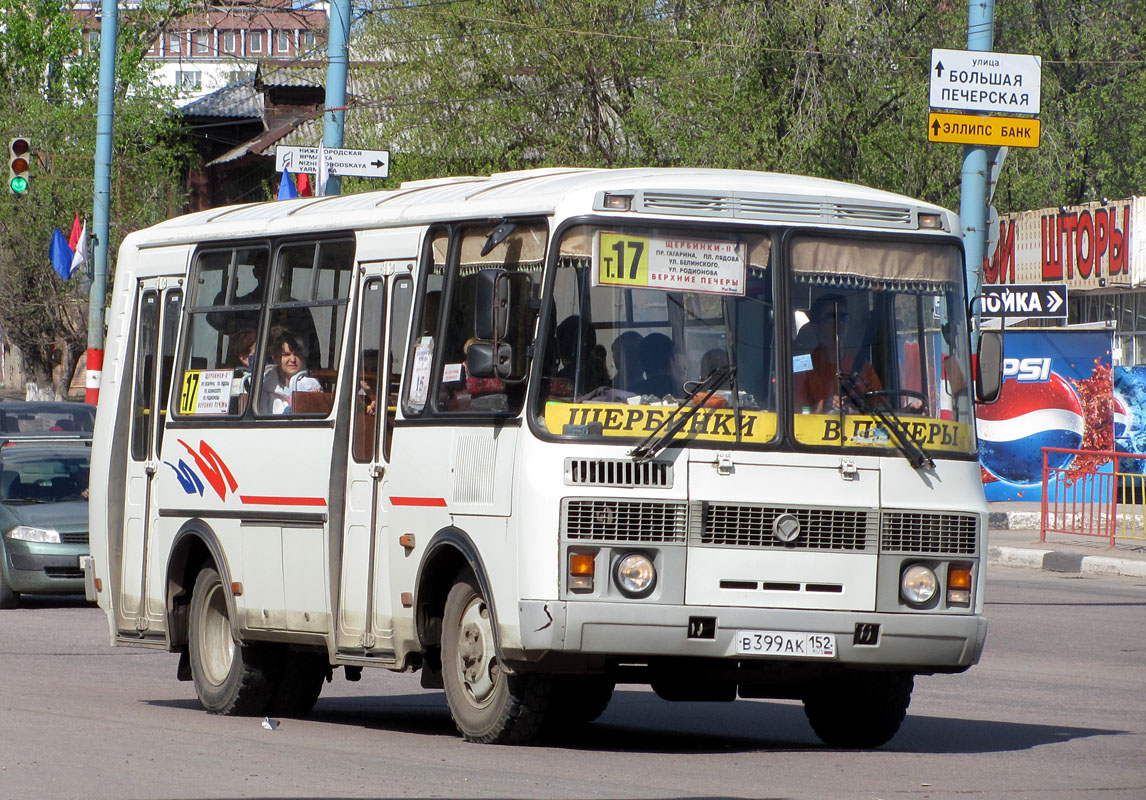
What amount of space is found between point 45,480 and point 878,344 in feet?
40.9

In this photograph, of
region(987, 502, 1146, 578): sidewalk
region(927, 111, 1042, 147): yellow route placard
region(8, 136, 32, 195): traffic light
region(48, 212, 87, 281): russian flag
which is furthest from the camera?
region(48, 212, 87, 281): russian flag

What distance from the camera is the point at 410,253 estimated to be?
9.93 metres

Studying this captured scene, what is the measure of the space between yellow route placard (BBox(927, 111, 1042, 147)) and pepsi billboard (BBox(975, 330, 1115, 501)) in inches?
350

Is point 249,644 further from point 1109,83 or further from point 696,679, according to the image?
point 1109,83

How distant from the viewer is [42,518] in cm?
1877

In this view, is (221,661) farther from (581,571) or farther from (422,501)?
(581,571)

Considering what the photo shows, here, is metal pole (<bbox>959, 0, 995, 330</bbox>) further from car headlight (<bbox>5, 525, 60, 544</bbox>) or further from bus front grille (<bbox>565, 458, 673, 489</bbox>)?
bus front grille (<bbox>565, 458, 673, 489</bbox>)

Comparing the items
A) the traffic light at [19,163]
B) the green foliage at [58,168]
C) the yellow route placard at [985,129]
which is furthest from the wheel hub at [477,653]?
the green foliage at [58,168]

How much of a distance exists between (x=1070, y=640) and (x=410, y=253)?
25.0 feet

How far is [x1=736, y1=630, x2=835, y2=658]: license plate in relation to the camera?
28.5ft

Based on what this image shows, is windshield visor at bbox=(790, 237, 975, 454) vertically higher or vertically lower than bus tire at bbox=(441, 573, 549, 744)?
higher

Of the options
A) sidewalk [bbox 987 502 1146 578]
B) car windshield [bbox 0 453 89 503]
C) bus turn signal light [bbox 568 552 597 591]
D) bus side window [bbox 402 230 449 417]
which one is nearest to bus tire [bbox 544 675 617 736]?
bus turn signal light [bbox 568 552 597 591]

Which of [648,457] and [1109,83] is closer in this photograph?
[648,457]

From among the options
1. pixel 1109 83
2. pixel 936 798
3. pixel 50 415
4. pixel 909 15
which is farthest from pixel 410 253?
pixel 1109 83
